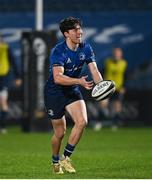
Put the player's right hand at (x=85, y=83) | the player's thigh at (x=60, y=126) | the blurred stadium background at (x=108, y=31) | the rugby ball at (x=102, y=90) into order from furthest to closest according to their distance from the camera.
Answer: the blurred stadium background at (x=108, y=31) < the player's thigh at (x=60, y=126) < the rugby ball at (x=102, y=90) < the player's right hand at (x=85, y=83)

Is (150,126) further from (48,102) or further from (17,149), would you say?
(48,102)

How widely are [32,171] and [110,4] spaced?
1420cm

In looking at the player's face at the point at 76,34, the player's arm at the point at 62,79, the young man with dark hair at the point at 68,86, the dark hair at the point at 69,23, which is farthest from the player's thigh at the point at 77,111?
the dark hair at the point at 69,23

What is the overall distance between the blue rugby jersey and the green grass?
1.27m

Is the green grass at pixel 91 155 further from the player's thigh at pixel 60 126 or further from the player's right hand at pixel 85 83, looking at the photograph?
the player's right hand at pixel 85 83

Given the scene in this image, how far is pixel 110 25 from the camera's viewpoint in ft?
87.4

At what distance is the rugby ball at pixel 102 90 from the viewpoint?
12.3m

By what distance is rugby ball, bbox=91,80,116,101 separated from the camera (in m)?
12.3

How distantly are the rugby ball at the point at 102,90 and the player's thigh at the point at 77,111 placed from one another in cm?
38

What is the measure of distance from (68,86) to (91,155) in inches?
154

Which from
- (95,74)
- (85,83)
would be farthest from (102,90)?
(85,83)

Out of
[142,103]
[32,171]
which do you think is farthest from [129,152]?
[142,103]

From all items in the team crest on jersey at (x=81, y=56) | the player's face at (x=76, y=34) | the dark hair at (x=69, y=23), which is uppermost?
the dark hair at (x=69, y=23)

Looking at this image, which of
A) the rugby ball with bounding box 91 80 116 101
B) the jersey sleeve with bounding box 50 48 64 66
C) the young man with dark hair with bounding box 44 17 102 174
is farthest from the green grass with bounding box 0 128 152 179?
the jersey sleeve with bounding box 50 48 64 66
